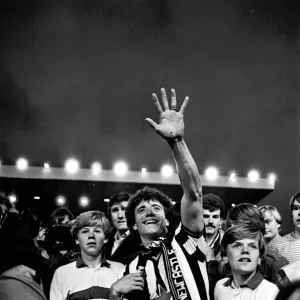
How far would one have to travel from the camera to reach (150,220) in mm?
4160

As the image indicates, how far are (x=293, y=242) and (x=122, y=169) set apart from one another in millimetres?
11094

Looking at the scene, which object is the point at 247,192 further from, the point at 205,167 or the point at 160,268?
the point at 160,268

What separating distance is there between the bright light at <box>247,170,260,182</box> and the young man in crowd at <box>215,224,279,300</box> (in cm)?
1231

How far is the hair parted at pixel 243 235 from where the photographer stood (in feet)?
13.1

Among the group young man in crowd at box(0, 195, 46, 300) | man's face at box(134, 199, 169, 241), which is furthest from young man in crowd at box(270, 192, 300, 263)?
young man in crowd at box(0, 195, 46, 300)

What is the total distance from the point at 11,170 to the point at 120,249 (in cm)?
1064

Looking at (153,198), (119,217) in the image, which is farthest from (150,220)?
(119,217)

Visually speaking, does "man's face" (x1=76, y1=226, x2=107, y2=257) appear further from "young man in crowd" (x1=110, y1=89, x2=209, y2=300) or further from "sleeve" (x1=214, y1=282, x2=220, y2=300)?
"sleeve" (x1=214, y1=282, x2=220, y2=300)

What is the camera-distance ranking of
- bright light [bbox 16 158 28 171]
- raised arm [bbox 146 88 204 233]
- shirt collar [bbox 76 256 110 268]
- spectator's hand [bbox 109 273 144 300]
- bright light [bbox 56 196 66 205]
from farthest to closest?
1. bright light [bbox 56 196 66 205]
2. bright light [bbox 16 158 28 171]
3. shirt collar [bbox 76 256 110 268]
4. spectator's hand [bbox 109 273 144 300]
5. raised arm [bbox 146 88 204 233]

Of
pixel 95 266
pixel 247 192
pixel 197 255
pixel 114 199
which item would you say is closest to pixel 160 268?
pixel 197 255

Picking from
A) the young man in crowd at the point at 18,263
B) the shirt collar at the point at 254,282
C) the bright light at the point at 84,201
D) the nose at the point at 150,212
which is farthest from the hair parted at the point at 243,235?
the bright light at the point at 84,201

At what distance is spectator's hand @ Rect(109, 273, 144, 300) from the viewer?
347 centimetres

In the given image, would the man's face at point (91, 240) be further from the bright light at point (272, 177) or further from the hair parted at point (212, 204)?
the bright light at point (272, 177)

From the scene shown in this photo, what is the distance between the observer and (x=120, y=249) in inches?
208
